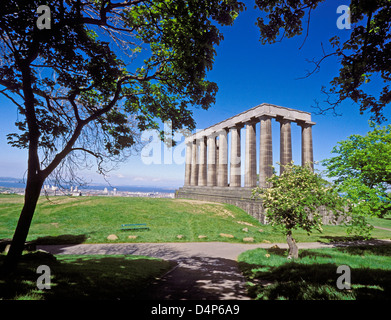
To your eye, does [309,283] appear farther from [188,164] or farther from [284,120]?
[188,164]

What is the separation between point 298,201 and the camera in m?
11.5

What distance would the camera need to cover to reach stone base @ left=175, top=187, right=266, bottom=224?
2761 cm

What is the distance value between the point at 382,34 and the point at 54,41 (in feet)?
31.4

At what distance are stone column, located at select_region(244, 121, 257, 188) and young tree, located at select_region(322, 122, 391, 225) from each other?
1547 cm

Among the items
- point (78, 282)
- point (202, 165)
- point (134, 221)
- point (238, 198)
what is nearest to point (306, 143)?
point (238, 198)

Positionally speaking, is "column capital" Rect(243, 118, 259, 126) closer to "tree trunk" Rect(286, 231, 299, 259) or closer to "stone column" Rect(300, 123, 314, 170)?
"stone column" Rect(300, 123, 314, 170)

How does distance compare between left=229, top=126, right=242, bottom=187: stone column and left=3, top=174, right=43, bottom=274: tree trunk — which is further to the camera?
left=229, top=126, right=242, bottom=187: stone column

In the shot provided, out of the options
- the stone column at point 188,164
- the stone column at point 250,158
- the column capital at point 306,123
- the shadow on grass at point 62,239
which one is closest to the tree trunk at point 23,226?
the shadow on grass at point 62,239

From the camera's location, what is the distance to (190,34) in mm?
6562

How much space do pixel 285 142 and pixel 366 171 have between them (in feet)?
66.8

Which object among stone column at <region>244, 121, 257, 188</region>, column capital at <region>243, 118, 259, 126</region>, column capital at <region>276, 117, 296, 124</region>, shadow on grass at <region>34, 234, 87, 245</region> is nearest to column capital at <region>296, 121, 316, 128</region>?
column capital at <region>276, 117, 296, 124</region>

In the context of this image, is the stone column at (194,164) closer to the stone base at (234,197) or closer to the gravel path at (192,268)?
the stone base at (234,197)

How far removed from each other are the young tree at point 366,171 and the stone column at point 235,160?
62.7 ft
